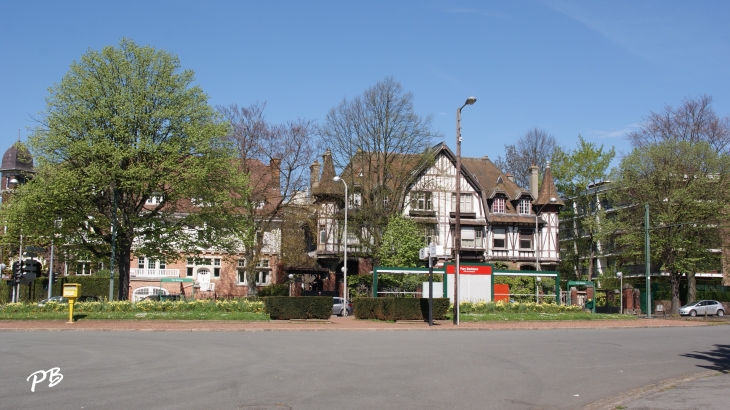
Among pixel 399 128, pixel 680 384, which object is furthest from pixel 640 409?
pixel 399 128

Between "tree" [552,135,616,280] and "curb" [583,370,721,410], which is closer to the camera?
"curb" [583,370,721,410]

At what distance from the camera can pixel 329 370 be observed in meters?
13.7

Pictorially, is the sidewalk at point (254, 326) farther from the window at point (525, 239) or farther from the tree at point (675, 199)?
the window at point (525, 239)

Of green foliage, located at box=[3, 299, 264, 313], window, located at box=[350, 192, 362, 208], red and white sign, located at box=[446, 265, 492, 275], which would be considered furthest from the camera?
window, located at box=[350, 192, 362, 208]

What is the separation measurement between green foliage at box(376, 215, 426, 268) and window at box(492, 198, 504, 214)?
15.9 m

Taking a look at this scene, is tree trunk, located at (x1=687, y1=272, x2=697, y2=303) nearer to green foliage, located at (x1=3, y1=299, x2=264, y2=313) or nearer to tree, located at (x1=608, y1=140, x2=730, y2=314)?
tree, located at (x1=608, y1=140, x2=730, y2=314)

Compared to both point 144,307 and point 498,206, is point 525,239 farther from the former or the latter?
point 144,307

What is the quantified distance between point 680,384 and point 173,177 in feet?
88.3

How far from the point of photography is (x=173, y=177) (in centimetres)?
3394

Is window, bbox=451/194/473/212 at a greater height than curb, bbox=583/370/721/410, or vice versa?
window, bbox=451/194/473/212

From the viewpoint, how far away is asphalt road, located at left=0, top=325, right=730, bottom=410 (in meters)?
10.4

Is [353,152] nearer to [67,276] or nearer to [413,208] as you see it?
[413,208]

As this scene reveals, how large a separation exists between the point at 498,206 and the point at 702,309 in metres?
18.2

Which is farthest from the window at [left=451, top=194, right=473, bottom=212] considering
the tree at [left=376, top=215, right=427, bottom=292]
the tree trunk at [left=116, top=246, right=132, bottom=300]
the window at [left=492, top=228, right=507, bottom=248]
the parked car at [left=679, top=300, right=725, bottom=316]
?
the tree trunk at [left=116, top=246, right=132, bottom=300]
